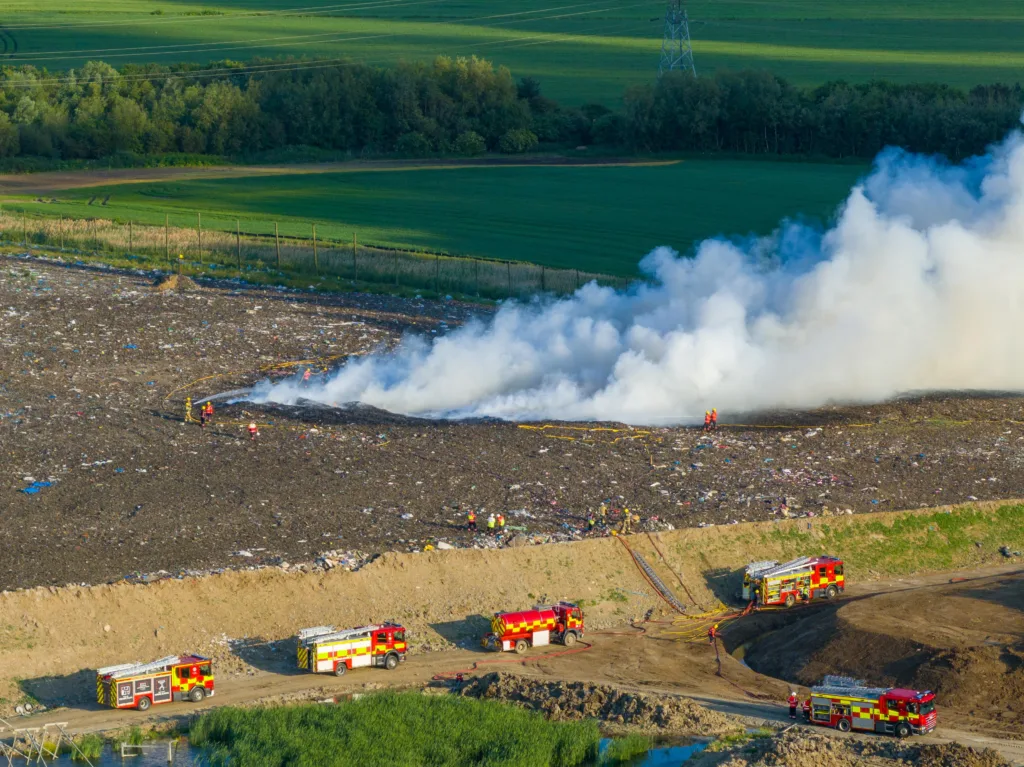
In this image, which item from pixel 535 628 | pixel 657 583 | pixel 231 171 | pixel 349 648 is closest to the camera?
pixel 349 648

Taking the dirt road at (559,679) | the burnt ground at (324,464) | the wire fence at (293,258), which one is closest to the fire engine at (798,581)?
the burnt ground at (324,464)

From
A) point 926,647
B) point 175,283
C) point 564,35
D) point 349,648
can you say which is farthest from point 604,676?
point 564,35

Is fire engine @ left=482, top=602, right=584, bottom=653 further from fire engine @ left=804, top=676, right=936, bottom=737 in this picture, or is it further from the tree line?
the tree line

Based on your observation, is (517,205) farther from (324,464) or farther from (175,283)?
(324,464)

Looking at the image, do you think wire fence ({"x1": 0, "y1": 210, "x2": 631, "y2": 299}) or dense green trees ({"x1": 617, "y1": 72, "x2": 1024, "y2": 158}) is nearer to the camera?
wire fence ({"x1": 0, "y1": 210, "x2": 631, "y2": 299})

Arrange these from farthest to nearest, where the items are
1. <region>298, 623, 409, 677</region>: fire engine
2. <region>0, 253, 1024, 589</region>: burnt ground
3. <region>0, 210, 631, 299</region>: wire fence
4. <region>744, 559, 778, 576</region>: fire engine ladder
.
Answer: <region>0, 210, 631, 299</region>: wire fence < <region>0, 253, 1024, 589</region>: burnt ground < <region>744, 559, 778, 576</region>: fire engine ladder < <region>298, 623, 409, 677</region>: fire engine

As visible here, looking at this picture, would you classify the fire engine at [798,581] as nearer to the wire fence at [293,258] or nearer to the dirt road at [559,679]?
the dirt road at [559,679]

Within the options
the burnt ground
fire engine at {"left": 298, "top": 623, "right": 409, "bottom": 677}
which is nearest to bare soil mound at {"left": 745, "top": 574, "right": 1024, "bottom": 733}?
the burnt ground
